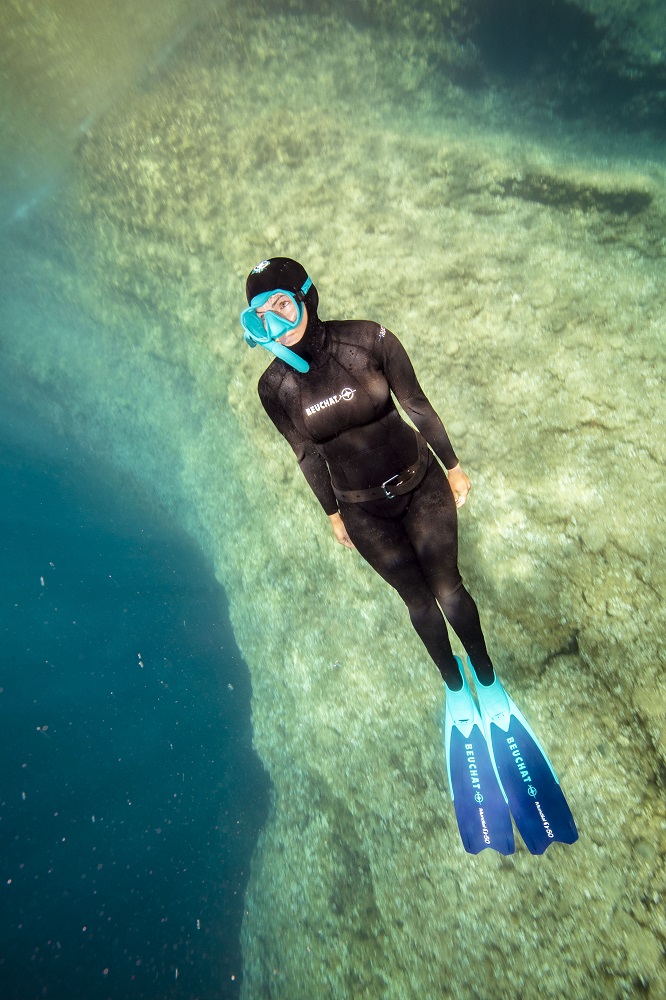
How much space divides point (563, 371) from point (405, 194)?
2576 mm

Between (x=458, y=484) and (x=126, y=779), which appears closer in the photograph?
(x=458, y=484)

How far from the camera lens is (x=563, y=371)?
309cm

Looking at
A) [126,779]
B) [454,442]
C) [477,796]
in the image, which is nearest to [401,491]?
[454,442]

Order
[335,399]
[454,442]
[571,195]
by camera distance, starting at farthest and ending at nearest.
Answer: [571,195]
[454,442]
[335,399]

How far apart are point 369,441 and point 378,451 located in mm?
64

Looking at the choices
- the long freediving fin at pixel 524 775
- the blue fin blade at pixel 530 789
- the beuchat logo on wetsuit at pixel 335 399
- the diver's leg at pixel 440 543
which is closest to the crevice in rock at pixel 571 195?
the diver's leg at pixel 440 543

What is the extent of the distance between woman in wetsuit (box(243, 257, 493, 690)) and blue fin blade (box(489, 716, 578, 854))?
0.56 metres

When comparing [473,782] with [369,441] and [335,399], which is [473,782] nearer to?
[369,441]

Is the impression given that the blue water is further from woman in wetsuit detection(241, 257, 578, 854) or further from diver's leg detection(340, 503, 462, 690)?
diver's leg detection(340, 503, 462, 690)

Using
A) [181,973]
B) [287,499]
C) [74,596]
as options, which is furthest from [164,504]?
[74,596]

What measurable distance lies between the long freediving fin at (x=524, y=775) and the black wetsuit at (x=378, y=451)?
427mm

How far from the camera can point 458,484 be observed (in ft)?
6.86

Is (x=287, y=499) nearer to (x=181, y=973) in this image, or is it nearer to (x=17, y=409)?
(x=181, y=973)

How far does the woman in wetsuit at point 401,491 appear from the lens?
1.73 meters
